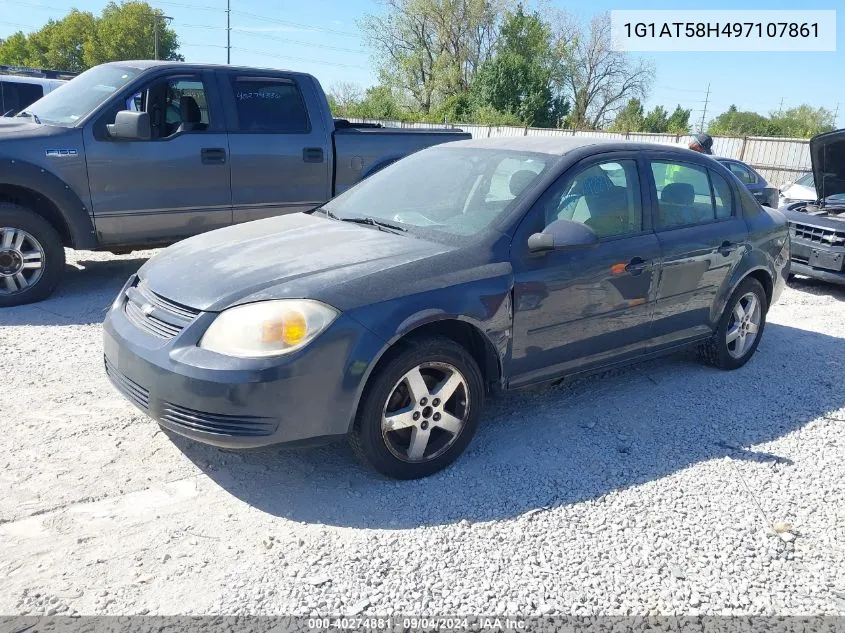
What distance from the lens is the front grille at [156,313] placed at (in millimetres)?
3240

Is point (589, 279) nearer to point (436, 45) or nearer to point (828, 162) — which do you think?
point (828, 162)

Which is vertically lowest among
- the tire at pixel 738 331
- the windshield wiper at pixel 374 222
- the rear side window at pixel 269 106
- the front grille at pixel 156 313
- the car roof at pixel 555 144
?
the tire at pixel 738 331

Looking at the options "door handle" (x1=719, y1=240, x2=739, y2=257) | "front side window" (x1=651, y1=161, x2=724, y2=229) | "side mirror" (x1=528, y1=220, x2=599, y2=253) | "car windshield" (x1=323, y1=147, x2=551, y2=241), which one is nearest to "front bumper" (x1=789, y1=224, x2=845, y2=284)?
"door handle" (x1=719, y1=240, x2=739, y2=257)

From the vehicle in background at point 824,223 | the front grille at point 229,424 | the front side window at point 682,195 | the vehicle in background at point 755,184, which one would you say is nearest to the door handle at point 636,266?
the front side window at point 682,195

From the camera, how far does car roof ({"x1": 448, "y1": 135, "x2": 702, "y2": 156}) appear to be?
4242 mm

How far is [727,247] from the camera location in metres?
4.92

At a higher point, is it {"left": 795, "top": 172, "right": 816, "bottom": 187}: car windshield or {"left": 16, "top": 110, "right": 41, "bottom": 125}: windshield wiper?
{"left": 16, "top": 110, "right": 41, "bottom": 125}: windshield wiper

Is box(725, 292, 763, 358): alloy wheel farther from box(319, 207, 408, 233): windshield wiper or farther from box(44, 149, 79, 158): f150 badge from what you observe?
box(44, 149, 79, 158): f150 badge

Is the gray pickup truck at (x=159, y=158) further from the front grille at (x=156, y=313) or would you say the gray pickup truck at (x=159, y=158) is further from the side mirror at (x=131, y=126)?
the front grille at (x=156, y=313)

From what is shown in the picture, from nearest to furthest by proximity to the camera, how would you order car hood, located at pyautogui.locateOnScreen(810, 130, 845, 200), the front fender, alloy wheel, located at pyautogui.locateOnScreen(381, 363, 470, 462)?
1. alloy wheel, located at pyautogui.locateOnScreen(381, 363, 470, 462)
2. the front fender
3. car hood, located at pyautogui.locateOnScreen(810, 130, 845, 200)

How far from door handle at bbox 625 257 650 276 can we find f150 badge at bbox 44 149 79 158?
14.9 feet

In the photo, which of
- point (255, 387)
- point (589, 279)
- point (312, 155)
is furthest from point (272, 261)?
point (312, 155)

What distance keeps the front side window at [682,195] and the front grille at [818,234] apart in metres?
3.86

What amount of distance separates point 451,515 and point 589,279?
5.18 ft
